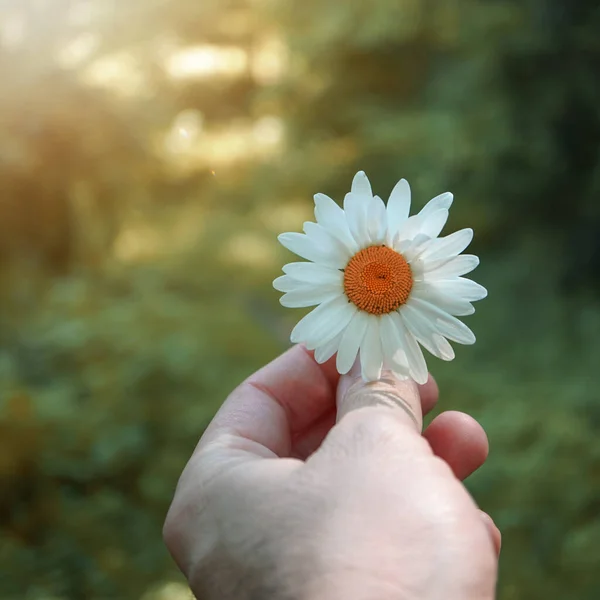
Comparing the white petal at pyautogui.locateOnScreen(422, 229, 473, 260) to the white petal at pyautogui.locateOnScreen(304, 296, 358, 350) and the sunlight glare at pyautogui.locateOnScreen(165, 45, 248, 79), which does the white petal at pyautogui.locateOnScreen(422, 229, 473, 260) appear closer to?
the white petal at pyautogui.locateOnScreen(304, 296, 358, 350)

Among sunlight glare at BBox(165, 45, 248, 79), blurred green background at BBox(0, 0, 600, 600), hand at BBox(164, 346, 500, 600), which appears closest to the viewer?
hand at BBox(164, 346, 500, 600)

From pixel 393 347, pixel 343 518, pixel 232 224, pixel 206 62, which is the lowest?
pixel 343 518

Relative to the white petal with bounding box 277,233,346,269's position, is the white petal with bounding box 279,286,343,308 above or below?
below

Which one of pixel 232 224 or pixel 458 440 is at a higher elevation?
pixel 232 224

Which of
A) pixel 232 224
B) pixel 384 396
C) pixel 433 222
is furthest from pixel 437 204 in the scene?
pixel 232 224

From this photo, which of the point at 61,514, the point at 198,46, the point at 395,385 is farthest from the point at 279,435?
the point at 198,46

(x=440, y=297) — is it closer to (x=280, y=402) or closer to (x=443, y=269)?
(x=443, y=269)

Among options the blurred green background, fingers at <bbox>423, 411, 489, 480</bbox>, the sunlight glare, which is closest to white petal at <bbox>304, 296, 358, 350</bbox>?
fingers at <bbox>423, 411, 489, 480</bbox>
